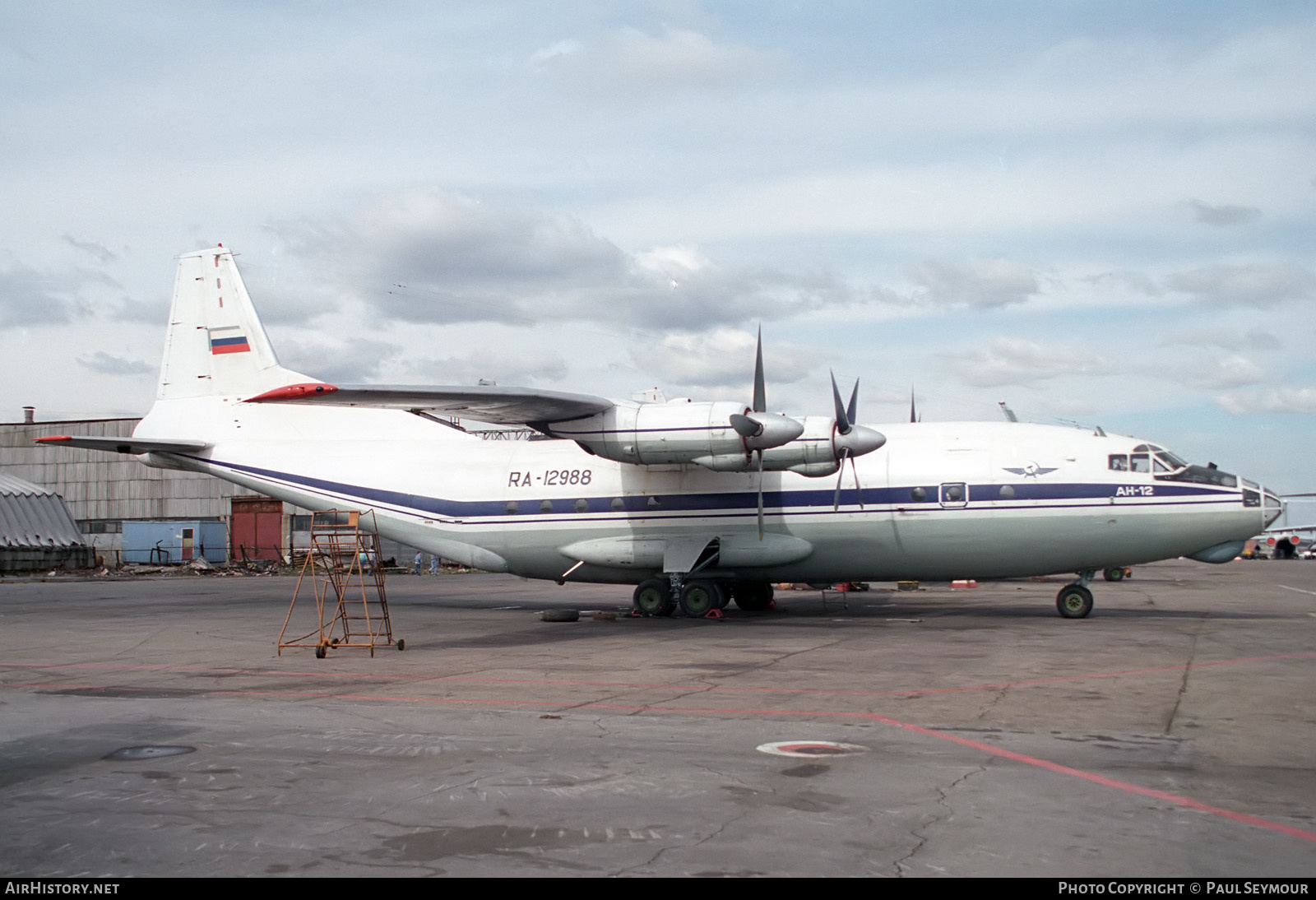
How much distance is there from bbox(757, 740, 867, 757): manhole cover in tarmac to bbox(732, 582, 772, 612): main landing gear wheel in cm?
1706

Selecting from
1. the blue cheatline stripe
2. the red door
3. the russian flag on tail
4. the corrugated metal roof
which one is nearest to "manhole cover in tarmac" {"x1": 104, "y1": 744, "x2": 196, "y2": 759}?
the blue cheatline stripe

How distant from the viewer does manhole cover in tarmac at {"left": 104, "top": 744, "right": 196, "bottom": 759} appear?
9133 millimetres

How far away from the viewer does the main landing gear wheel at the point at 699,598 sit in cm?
2420

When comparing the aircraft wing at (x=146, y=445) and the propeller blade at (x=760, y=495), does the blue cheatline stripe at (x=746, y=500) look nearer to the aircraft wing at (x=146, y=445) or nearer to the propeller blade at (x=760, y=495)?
the aircraft wing at (x=146, y=445)

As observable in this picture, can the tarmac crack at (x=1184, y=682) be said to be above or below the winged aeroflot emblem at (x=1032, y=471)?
below

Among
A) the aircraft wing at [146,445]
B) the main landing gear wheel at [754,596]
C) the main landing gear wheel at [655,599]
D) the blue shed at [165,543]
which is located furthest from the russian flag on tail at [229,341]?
the blue shed at [165,543]

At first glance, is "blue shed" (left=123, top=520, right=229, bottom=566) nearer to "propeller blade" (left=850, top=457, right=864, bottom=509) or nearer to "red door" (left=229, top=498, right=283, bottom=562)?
"red door" (left=229, top=498, right=283, bottom=562)

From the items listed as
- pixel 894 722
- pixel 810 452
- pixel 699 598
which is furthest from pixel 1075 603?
pixel 894 722

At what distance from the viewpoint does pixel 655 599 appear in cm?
2455

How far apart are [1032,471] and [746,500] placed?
639 cm

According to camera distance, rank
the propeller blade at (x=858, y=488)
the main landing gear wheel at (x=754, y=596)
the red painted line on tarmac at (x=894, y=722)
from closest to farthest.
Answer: the red painted line on tarmac at (x=894, y=722) → the propeller blade at (x=858, y=488) → the main landing gear wheel at (x=754, y=596)

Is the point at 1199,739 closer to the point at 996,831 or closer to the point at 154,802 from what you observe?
the point at 996,831

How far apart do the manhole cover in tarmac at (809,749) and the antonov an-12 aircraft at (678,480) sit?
39.6ft

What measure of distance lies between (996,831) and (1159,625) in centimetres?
1684
